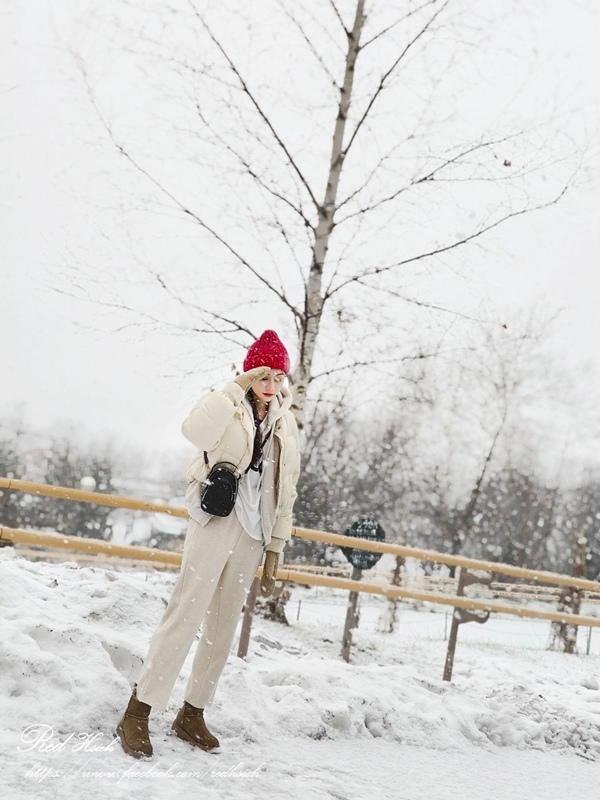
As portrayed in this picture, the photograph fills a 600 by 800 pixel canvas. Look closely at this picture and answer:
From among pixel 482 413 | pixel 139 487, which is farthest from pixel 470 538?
pixel 139 487

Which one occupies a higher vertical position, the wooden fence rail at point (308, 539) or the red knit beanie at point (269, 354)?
the red knit beanie at point (269, 354)

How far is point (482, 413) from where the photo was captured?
23.1 metres

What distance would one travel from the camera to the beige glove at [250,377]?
327 centimetres

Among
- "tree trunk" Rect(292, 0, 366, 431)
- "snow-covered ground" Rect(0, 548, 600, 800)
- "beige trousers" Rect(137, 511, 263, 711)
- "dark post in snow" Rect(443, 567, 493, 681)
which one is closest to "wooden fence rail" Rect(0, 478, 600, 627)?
"dark post in snow" Rect(443, 567, 493, 681)

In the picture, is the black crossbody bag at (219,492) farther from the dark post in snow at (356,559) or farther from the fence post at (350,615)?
the fence post at (350,615)

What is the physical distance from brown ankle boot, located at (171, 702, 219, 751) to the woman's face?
1508 millimetres

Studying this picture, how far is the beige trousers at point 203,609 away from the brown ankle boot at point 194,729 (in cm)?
5

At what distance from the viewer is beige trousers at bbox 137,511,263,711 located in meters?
3.07

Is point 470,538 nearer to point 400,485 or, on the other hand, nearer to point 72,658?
point 400,485

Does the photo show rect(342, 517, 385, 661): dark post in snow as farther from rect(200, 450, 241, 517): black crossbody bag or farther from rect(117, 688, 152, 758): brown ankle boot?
rect(117, 688, 152, 758): brown ankle boot

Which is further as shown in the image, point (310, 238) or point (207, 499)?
point (310, 238)

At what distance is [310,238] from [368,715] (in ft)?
16.2

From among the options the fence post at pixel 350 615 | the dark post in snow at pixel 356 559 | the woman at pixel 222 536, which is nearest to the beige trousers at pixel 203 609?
the woman at pixel 222 536

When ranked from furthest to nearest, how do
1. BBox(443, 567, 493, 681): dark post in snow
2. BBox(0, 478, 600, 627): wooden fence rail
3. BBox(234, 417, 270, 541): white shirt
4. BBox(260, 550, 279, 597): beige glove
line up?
BBox(443, 567, 493, 681): dark post in snow < BBox(0, 478, 600, 627): wooden fence rail < BBox(260, 550, 279, 597): beige glove < BBox(234, 417, 270, 541): white shirt
